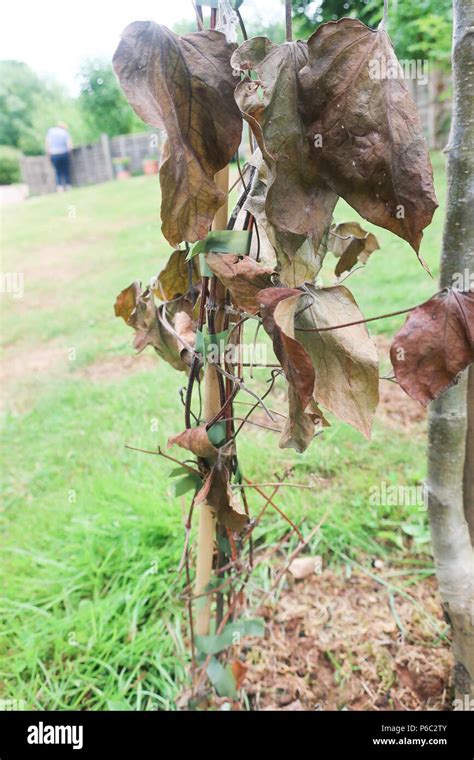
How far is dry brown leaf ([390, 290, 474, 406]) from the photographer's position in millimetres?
590

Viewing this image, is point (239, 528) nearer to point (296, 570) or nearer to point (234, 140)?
point (234, 140)

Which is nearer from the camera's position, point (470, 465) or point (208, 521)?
point (208, 521)

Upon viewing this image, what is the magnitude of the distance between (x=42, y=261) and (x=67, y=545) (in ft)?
13.8

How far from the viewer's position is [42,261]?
17.3ft

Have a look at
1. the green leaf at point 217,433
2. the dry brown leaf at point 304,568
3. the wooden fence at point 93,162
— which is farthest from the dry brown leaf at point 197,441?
the wooden fence at point 93,162

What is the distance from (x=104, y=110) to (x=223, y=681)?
1750 cm

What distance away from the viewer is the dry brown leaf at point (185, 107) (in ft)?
1.98

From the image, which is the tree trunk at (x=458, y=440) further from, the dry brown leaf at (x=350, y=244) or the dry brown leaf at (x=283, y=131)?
the dry brown leaf at (x=283, y=131)

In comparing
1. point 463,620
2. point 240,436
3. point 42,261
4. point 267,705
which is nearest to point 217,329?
point 463,620

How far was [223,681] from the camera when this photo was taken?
100cm

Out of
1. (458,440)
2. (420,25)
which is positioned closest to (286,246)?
(458,440)

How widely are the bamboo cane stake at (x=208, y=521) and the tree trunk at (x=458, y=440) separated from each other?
385 mm

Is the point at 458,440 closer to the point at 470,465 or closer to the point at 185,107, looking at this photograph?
the point at 470,465

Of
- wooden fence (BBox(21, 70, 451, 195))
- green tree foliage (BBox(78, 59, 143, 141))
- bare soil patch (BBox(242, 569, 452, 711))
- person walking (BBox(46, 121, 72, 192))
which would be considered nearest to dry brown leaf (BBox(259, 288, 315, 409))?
bare soil patch (BBox(242, 569, 452, 711))
